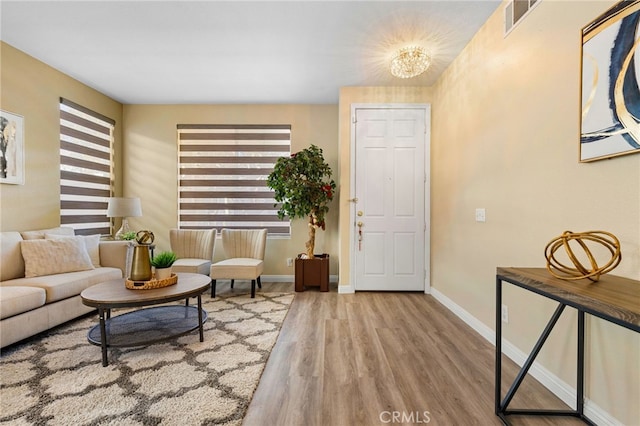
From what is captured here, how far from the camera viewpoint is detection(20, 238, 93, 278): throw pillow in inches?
107

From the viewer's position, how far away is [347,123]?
12.8 ft

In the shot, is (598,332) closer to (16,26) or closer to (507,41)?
(507,41)

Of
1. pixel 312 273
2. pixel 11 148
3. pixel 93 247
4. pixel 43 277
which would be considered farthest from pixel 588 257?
pixel 11 148

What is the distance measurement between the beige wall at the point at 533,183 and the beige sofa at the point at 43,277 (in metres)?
3.77

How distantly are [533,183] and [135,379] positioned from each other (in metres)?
2.95

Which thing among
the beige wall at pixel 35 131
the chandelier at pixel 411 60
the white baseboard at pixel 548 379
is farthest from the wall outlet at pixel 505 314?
the beige wall at pixel 35 131

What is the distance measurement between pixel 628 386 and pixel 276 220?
3981 millimetres

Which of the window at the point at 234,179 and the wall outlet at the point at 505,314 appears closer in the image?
the wall outlet at the point at 505,314

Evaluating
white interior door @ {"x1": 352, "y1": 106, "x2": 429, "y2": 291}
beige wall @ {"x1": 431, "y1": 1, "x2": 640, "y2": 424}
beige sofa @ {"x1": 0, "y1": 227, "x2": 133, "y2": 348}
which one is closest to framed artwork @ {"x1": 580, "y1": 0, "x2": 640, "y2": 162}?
beige wall @ {"x1": 431, "y1": 1, "x2": 640, "y2": 424}

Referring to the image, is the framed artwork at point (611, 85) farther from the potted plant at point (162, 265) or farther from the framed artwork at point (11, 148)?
the framed artwork at point (11, 148)

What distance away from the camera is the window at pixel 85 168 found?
364 centimetres

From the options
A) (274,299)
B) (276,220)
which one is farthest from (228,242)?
(274,299)

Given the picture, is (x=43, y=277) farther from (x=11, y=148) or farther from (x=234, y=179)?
(x=234, y=179)

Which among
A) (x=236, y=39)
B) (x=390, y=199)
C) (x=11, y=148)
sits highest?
(x=236, y=39)
